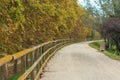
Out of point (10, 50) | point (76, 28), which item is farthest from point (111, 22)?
point (76, 28)

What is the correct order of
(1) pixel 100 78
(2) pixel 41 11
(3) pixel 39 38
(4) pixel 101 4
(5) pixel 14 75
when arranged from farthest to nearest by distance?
→ (4) pixel 101 4, (3) pixel 39 38, (2) pixel 41 11, (1) pixel 100 78, (5) pixel 14 75

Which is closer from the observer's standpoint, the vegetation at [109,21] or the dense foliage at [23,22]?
the dense foliage at [23,22]

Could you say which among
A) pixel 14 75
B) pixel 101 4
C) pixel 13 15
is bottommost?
pixel 14 75

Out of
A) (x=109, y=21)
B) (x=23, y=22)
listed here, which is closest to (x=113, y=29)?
(x=109, y=21)

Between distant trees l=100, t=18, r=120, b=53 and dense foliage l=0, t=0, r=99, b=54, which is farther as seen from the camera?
distant trees l=100, t=18, r=120, b=53

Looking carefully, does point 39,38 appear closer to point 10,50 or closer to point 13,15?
point 10,50

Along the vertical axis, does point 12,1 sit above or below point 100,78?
above

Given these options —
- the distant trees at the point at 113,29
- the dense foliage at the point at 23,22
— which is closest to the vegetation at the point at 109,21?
the distant trees at the point at 113,29

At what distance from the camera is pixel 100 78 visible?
44.0ft

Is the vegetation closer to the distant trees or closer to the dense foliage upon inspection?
the distant trees

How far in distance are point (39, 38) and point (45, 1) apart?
5595mm

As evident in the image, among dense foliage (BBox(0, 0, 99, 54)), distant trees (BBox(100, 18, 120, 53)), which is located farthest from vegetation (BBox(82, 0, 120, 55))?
dense foliage (BBox(0, 0, 99, 54))

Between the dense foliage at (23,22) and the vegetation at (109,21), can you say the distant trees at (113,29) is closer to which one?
the vegetation at (109,21)

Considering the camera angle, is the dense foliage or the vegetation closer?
the dense foliage
